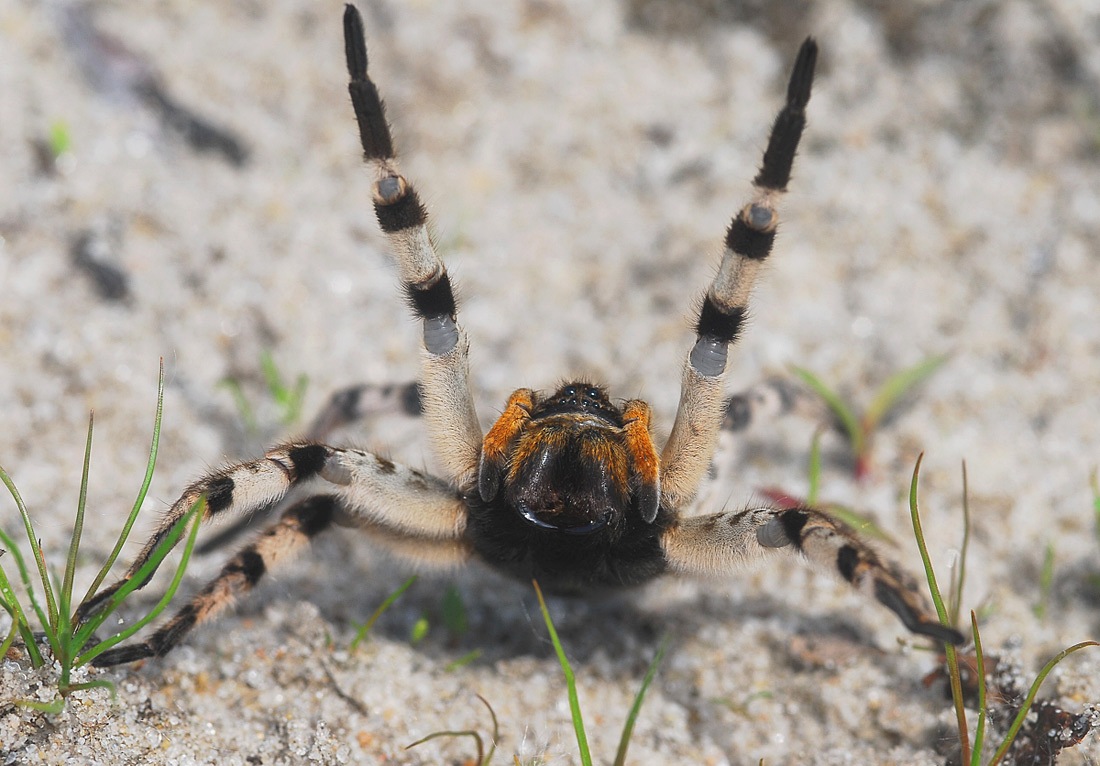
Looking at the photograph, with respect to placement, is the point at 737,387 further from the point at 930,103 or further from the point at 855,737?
the point at 930,103

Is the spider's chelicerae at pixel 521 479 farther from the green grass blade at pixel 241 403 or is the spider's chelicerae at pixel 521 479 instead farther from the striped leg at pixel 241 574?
Result: the green grass blade at pixel 241 403

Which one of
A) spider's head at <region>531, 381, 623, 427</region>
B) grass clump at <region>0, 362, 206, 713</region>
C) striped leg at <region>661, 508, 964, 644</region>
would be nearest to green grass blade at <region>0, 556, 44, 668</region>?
grass clump at <region>0, 362, 206, 713</region>

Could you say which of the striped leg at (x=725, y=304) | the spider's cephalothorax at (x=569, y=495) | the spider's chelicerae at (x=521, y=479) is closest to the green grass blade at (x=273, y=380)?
the spider's chelicerae at (x=521, y=479)

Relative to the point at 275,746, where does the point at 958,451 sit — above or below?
above

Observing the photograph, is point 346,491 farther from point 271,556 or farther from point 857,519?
point 857,519

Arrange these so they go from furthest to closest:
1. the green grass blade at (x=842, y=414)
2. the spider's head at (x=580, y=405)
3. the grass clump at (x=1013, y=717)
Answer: the green grass blade at (x=842, y=414), the spider's head at (x=580, y=405), the grass clump at (x=1013, y=717)

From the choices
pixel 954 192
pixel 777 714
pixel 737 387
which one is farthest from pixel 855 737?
pixel 954 192

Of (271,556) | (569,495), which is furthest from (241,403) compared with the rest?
(569,495)
